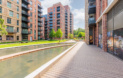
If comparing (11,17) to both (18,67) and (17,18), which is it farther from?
(18,67)

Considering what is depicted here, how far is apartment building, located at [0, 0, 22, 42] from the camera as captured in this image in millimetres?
23609

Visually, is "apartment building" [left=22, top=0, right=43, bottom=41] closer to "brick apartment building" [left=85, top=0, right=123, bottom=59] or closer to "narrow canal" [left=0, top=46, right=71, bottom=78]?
"narrow canal" [left=0, top=46, right=71, bottom=78]

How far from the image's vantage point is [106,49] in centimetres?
954

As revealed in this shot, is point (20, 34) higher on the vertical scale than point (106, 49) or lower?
higher

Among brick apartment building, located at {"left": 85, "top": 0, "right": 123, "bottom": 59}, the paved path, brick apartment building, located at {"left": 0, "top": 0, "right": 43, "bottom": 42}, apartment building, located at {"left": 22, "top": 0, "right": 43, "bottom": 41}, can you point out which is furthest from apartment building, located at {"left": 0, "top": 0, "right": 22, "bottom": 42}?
brick apartment building, located at {"left": 85, "top": 0, "right": 123, "bottom": 59}

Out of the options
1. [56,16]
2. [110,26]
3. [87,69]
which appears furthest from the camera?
[56,16]

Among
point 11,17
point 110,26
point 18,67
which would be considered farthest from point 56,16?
point 18,67

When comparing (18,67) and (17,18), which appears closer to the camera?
(18,67)

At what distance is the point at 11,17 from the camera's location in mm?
25766

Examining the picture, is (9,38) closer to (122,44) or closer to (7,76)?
(7,76)

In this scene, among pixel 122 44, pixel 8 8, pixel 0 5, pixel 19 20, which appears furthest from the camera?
pixel 19 20

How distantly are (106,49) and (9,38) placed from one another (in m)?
31.7

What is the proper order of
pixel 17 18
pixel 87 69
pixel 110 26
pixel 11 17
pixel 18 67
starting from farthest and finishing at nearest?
pixel 17 18
pixel 11 17
pixel 110 26
pixel 18 67
pixel 87 69

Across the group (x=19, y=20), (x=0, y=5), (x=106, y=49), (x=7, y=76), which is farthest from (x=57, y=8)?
(x=7, y=76)
